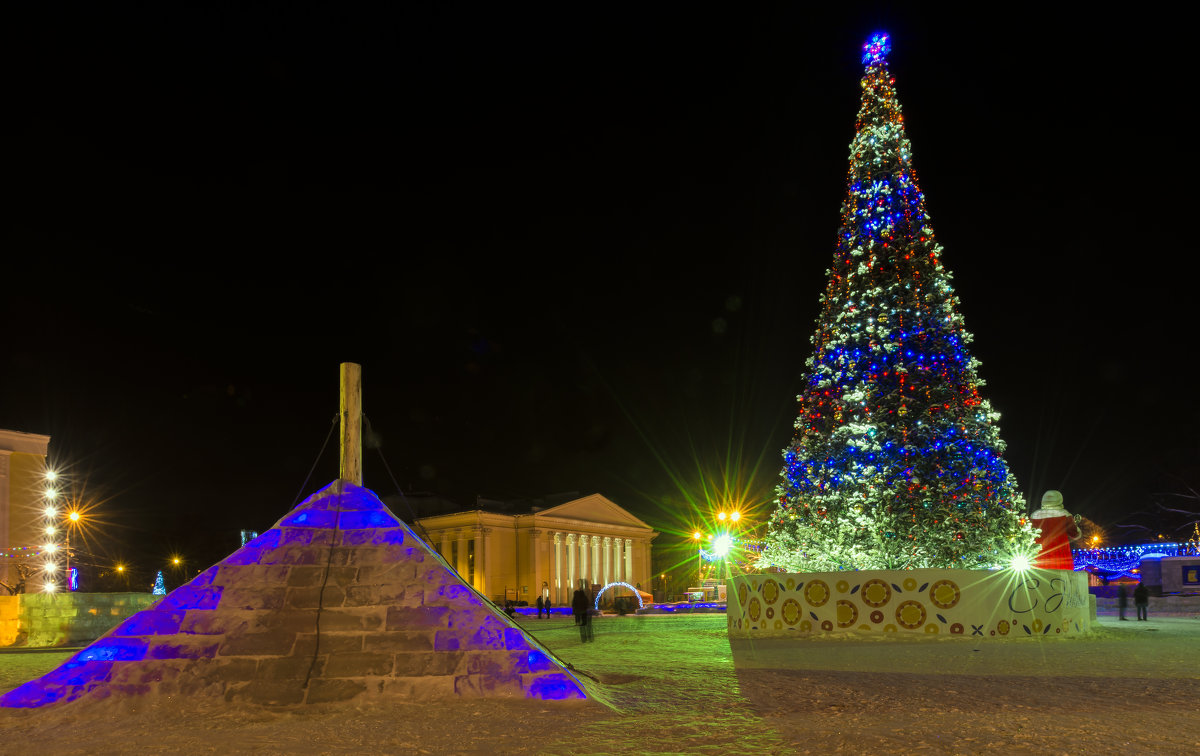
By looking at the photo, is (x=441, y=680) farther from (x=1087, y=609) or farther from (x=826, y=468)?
(x=1087, y=609)

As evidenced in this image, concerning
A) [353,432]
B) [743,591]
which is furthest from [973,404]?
[353,432]

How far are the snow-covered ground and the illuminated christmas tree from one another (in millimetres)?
6673

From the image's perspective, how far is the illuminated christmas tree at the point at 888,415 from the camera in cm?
1898

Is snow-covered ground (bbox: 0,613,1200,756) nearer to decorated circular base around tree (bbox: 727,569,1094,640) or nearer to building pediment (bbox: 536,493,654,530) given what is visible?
decorated circular base around tree (bbox: 727,569,1094,640)

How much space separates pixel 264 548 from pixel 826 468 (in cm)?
1374

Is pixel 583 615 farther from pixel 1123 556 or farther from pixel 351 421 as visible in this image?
pixel 1123 556

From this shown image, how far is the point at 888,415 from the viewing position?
1959 cm

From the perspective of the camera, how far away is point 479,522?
76.9 meters

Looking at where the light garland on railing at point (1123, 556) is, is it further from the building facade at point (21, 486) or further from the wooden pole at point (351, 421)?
the building facade at point (21, 486)

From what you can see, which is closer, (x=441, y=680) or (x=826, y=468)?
(x=441, y=680)

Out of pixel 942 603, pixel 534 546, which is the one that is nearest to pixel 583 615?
pixel 942 603

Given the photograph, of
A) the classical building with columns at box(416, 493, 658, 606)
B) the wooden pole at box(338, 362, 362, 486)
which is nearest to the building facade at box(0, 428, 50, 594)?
the classical building with columns at box(416, 493, 658, 606)

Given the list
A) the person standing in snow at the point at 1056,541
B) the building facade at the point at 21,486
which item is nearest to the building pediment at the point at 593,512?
the building facade at the point at 21,486

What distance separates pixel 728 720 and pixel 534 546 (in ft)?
235
